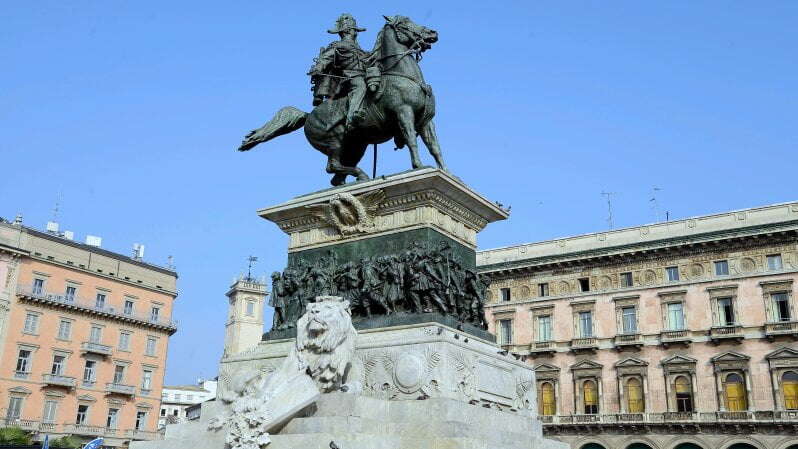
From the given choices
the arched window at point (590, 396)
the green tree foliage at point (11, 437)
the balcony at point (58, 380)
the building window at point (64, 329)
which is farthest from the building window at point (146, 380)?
the arched window at point (590, 396)

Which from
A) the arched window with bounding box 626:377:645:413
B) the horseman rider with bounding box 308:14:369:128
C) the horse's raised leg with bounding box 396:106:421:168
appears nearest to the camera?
the horse's raised leg with bounding box 396:106:421:168

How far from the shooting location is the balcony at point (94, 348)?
53.0 m

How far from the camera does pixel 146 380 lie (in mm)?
57406

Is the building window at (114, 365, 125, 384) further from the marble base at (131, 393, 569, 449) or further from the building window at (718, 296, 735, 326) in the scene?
the marble base at (131, 393, 569, 449)

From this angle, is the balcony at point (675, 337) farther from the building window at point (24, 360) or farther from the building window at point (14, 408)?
the building window at point (14, 408)

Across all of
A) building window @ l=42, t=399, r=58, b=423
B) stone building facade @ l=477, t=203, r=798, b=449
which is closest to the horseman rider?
stone building facade @ l=477, t=203, r=798, b=449

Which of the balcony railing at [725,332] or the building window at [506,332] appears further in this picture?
the building window at [506,332]

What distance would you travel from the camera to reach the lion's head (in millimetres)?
8469

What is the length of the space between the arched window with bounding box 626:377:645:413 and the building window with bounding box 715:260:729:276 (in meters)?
7.81

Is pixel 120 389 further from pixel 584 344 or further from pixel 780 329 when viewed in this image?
pixel 780 329

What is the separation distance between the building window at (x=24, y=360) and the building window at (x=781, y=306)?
46089 mm

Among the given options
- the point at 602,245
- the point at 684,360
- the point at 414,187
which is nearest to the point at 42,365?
the point at 602,245

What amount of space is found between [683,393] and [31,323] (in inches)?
1637

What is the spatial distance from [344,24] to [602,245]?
126 feet
